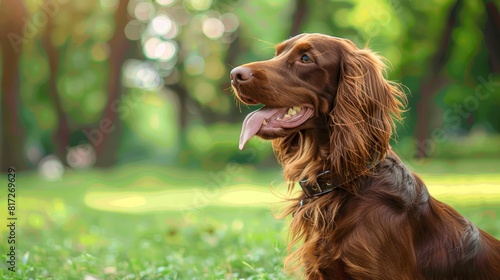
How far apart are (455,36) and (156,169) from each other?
9.38 m

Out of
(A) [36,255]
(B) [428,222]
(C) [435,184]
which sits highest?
(B) [428,222]

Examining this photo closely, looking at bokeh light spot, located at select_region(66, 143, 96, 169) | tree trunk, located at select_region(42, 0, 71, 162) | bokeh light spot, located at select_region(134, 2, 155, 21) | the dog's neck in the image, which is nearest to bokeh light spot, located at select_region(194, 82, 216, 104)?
bokeh light spot, located at select_region(134, 2, 155, 21)

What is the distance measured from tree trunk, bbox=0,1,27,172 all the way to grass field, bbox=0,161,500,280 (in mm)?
838

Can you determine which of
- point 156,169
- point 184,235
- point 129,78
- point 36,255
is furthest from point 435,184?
point 129,78

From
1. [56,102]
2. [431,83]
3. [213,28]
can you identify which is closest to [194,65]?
[213,28]

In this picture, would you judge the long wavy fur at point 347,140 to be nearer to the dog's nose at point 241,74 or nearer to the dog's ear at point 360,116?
the dog's ear at point 360,116

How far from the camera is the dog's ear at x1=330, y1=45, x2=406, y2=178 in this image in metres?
2.95

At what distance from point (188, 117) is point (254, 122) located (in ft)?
64.8

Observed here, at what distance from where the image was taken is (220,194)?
12.7 metres

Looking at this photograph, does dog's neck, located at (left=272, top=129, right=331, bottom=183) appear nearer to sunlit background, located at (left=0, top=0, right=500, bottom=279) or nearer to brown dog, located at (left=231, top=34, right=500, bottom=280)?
brown dog, located at (left=231, top=34, right=500, bottom=280)

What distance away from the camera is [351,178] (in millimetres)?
2955

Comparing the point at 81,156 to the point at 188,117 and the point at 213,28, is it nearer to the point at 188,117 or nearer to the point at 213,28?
the point at 188,117

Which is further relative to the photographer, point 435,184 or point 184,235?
point 435,184

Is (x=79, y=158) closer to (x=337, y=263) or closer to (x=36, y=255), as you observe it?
(x=36, y=255)
